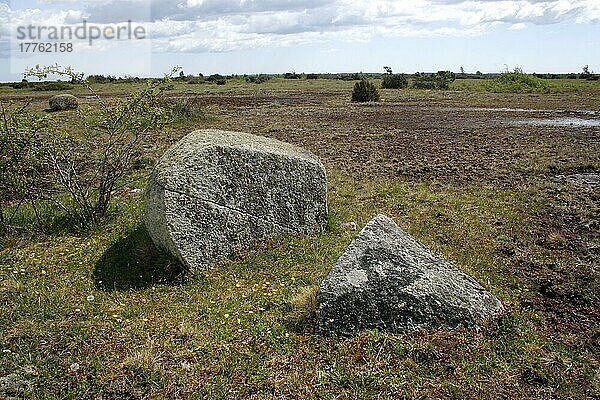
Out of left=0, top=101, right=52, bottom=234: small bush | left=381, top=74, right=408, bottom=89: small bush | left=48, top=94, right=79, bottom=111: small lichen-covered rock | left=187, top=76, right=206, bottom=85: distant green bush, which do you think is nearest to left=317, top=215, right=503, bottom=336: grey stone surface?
left=0, top=101, right=52, bottom=234: small bush

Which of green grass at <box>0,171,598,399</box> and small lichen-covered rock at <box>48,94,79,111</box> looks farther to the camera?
small lichen-covered rock at <box>48,94,79,111</box>

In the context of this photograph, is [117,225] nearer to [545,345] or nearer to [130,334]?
[130,334]

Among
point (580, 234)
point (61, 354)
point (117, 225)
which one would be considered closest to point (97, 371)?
point (61, 354)

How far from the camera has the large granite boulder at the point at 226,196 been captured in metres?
7.67

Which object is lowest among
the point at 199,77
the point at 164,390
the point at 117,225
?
the point at 164,390

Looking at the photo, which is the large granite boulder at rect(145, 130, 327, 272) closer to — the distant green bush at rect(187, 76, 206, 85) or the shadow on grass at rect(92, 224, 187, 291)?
the shadow on grass at rect(92, 224, 187, 291)

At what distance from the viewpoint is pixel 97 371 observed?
538 cm

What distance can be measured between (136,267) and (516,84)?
57.3 m

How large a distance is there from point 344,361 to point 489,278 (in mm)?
3342

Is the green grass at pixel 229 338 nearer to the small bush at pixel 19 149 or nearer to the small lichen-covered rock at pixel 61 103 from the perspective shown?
the small bush at pixel 19 149

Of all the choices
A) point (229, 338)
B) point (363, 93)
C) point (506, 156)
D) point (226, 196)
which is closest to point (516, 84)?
point (363, 93)

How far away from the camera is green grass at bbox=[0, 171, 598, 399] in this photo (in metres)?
5.18

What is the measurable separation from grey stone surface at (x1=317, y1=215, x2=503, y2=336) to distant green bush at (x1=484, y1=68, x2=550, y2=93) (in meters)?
54.3

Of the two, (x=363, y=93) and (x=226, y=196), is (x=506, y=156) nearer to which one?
(x=226, y=196)
